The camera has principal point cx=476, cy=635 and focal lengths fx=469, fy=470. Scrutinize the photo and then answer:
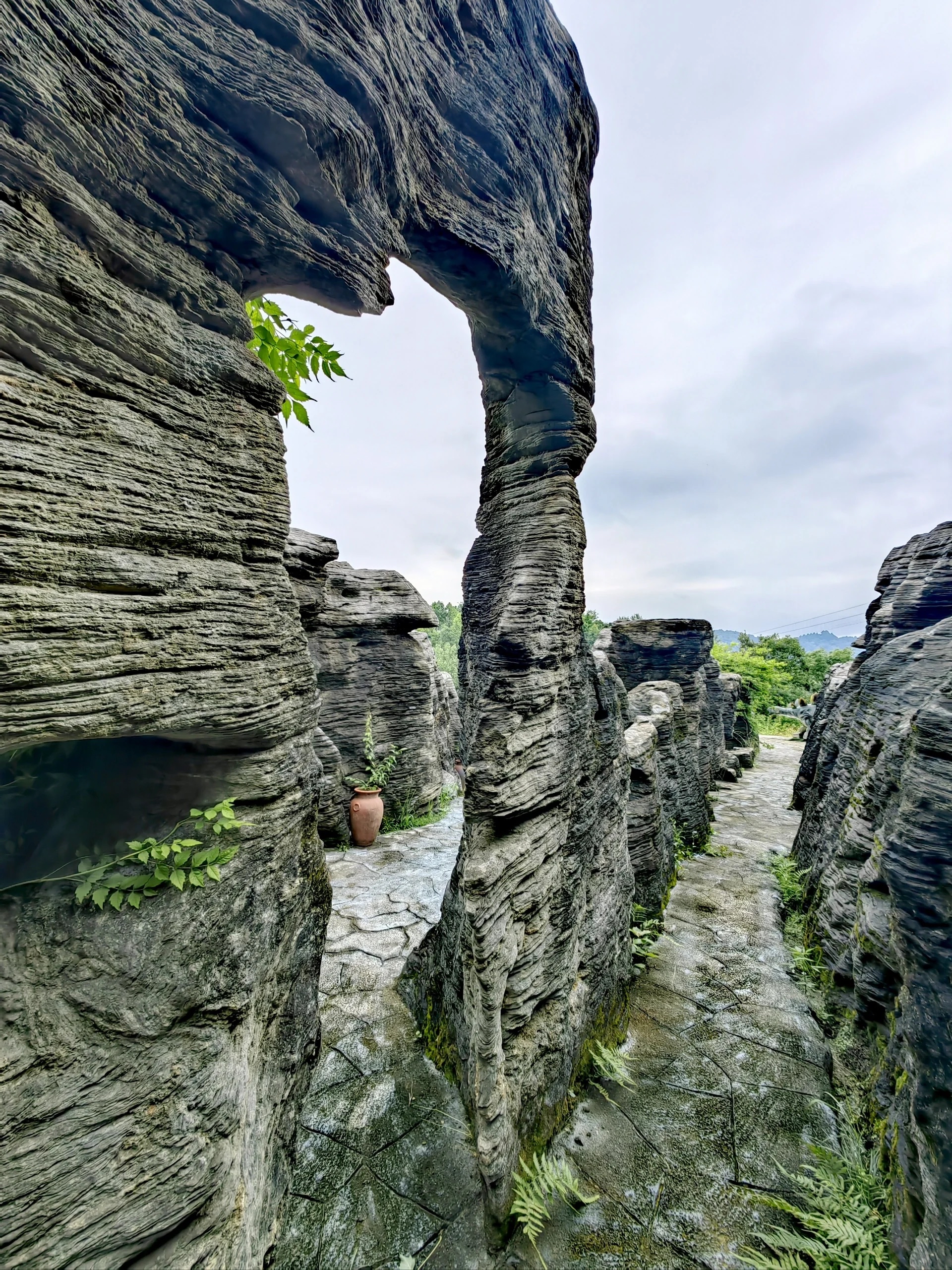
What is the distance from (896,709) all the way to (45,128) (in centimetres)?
673

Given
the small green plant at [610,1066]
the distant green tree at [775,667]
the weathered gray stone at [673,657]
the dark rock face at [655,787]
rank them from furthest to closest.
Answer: the distant green tree at [775,667], the weathered gray stone at [673,657], the dark rock face at [655,787], the small green plant at [610,1066]

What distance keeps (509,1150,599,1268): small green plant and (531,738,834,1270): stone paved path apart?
0.18 ft

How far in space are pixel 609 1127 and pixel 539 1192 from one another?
0.89 meters

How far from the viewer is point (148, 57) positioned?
1746 mm

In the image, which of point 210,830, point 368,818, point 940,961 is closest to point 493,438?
point 210,830

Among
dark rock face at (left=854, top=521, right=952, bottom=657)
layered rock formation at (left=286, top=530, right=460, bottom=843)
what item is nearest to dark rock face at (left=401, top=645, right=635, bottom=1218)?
layered rock formation at (left=286, top=530, right=460, bottom=843)

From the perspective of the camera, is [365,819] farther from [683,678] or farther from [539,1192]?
[683,678]

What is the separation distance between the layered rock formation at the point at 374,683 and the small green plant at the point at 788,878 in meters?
5.59

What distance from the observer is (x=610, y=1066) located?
3.71 metres

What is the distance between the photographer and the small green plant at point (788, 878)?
21.6 feet

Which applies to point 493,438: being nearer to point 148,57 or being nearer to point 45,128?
point 148,57

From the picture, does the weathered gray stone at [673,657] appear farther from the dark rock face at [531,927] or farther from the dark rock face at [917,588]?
the dark rock face at [531,927]

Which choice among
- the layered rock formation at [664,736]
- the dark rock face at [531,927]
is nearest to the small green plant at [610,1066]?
the dark rock face at [531,927]

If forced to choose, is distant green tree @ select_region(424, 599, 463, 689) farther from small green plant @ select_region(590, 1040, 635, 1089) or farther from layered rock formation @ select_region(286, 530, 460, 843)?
small green plant @ select_region(590, 1040, 635, 1089)
